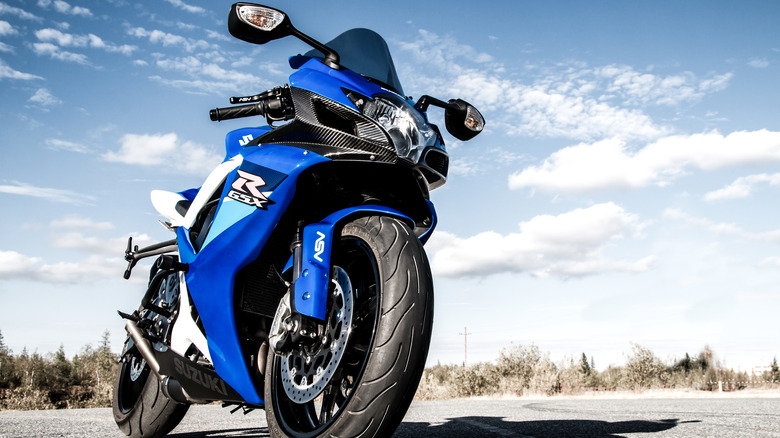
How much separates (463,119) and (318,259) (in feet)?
4.23

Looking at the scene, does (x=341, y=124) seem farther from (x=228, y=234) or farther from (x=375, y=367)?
(x=375, y=367)

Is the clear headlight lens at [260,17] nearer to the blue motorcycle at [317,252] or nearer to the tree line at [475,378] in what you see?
the blue motorcycle at [317,252]

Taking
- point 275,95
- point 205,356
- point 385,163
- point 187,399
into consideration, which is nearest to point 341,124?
point 385,163

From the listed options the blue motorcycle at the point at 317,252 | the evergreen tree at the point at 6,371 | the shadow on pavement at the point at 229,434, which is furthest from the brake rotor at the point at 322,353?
the evergreen tree at the point at 6,371

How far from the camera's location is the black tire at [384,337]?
2.04 metres

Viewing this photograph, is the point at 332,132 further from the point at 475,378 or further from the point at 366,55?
the point at 475,378

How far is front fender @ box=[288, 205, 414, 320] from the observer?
228cm

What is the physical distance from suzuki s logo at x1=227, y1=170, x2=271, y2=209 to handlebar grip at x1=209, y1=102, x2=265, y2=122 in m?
0.64

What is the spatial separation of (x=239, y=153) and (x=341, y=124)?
0.67m

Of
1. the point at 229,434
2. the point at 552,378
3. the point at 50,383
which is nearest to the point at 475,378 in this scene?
the point at 552,378

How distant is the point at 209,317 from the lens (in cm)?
283

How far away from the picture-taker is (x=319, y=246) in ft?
7.82

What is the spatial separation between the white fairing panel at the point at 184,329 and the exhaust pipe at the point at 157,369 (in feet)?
0.50

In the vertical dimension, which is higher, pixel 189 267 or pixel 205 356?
pixel 189 267
